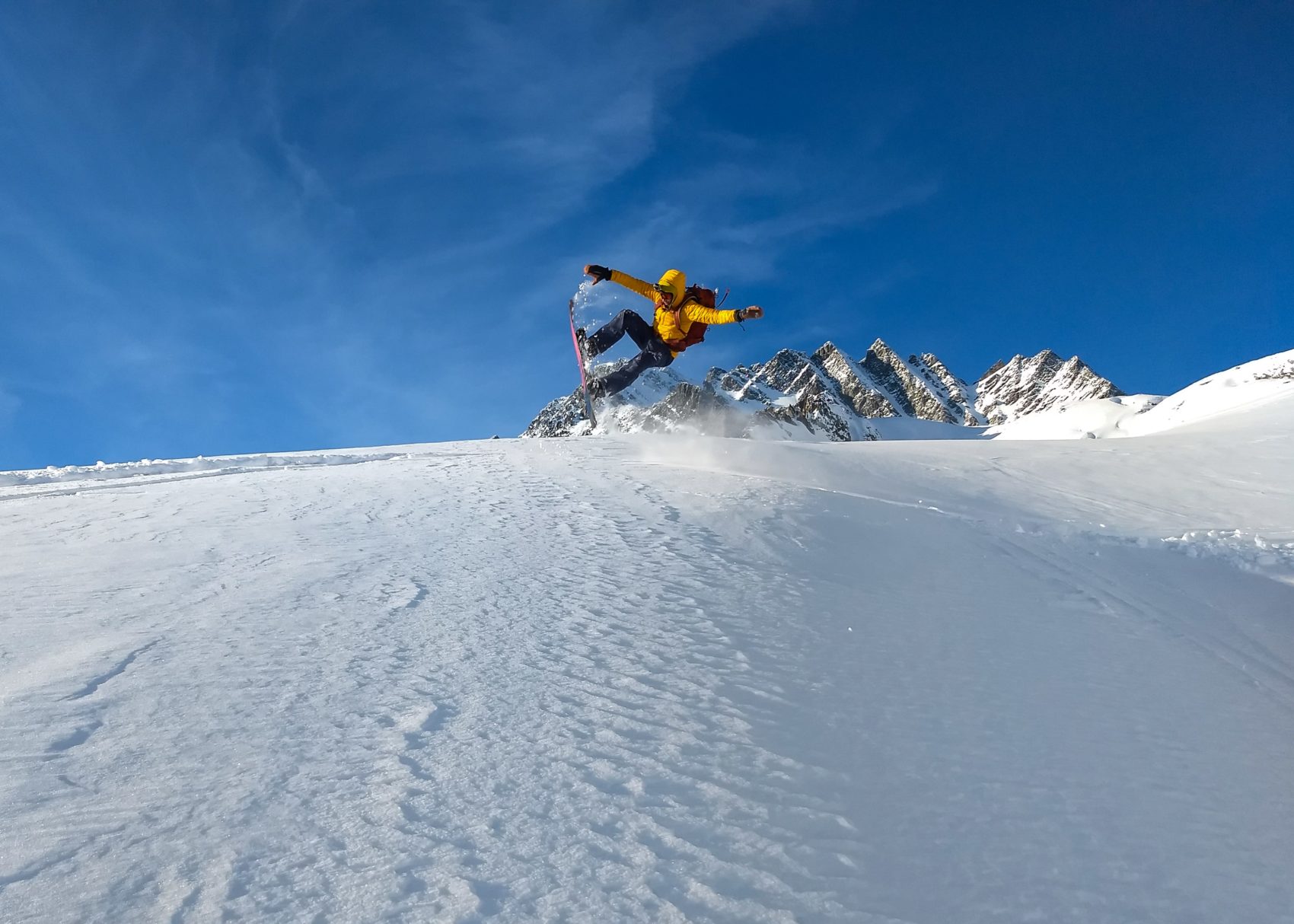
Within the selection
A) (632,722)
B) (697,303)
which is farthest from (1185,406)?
(632,722)

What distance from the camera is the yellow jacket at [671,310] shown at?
1254 centimetres

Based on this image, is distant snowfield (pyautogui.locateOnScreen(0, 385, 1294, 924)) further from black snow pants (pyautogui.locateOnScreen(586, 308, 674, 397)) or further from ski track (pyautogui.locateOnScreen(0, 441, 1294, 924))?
black snow pants (pyautogui.locateOnScreen(586, 308, 674, 397))

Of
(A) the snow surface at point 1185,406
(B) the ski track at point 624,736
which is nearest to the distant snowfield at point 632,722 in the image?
(B) the ski track at point 624,736

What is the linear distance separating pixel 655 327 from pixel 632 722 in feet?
34.0

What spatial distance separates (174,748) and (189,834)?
29.4 inches

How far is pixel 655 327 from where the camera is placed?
13.5 m

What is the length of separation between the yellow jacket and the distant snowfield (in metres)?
4.89

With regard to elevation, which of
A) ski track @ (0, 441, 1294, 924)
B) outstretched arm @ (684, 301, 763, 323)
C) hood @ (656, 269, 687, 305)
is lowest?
ski track @ (0, 441, 1294, 924)

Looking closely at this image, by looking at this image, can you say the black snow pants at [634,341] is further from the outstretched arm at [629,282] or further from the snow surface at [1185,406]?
the snow surface at [1185,406]

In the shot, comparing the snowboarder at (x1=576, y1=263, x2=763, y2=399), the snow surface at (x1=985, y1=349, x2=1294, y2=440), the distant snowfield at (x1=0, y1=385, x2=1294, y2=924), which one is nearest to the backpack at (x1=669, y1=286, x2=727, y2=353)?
the snowboarder at (x1=576, y1=263, x2=763, y2=399)

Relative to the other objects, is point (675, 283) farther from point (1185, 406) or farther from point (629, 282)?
point (1185, 406)

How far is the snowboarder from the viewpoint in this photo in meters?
12.8

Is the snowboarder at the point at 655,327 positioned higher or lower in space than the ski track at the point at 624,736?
higher

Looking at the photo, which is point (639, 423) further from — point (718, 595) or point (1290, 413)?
point (718, 595)
